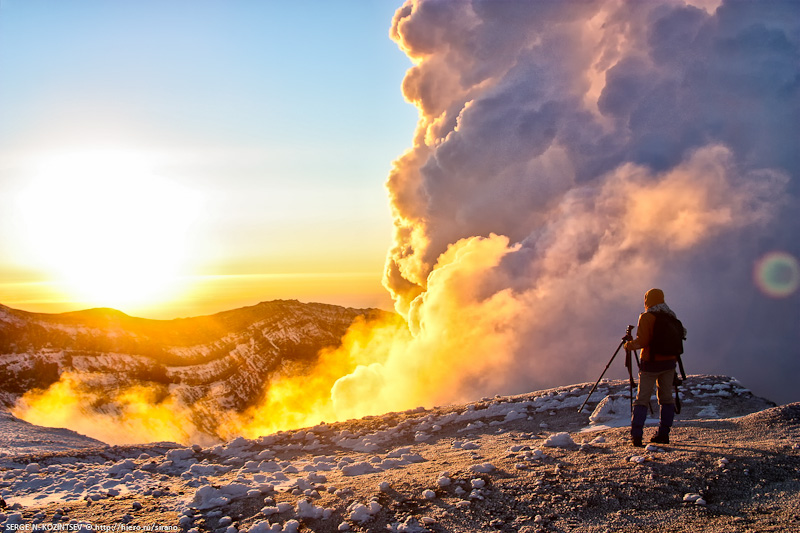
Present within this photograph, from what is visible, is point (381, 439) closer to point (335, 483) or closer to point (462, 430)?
point (462, 430)

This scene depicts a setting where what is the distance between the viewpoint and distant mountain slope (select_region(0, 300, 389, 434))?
1665 inches

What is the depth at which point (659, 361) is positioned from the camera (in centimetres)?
922

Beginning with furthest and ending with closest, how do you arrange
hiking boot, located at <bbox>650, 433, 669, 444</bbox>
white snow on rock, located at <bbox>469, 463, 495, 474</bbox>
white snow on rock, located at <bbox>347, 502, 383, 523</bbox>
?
hiking boot, located at <bbox>650, 433, 669, 444</bbox>
white snow on rock, located at <bbox>469, 463, 495, 474</bbox>
white snow on rock, located at <bbox>347, 502, 383, 523</bbox>

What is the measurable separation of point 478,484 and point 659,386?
3663 mm

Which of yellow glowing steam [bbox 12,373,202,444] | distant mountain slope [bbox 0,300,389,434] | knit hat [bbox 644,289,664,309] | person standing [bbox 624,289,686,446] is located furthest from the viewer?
distant mountain slope [bbox 0,300,389,434]

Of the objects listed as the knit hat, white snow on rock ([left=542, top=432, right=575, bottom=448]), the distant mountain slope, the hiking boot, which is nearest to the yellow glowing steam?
the distant mountain slope

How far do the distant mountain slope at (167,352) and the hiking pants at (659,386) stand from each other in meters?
41.2

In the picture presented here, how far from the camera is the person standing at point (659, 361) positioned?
359 inches

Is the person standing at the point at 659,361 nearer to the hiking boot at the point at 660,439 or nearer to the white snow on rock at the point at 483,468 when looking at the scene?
the hiking boot at the point at 660,439

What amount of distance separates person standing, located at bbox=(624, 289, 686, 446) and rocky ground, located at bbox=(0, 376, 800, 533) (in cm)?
40

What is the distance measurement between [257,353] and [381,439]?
4479 centimetres

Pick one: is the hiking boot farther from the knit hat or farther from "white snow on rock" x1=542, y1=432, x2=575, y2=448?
the knit hat

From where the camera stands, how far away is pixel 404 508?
25.1ft

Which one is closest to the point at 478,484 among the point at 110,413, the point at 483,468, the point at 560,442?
the point at 483,468
